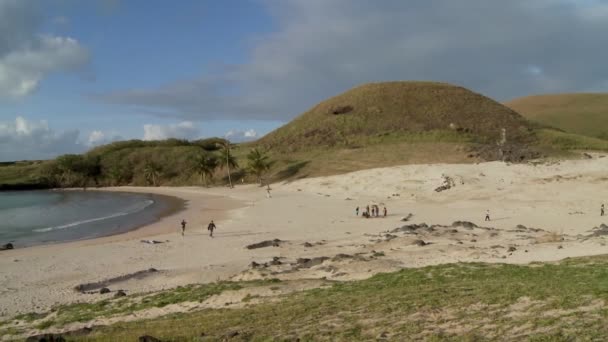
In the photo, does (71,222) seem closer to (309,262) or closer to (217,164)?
(309,262)

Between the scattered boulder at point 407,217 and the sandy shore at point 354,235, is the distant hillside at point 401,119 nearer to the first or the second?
the sandy shore at point 354,235

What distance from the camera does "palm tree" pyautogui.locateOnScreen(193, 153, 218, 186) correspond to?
90.4 meters

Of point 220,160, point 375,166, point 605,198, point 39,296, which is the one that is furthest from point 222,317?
point 220,160

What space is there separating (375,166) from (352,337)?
6058 cm

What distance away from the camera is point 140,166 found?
116 m

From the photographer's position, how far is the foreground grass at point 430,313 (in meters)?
8.38

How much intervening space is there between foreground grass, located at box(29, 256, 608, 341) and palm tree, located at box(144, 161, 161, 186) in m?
98.4

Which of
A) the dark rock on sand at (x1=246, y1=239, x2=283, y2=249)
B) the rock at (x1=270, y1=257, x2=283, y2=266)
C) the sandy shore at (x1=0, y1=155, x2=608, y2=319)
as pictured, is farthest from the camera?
the dark rock on sand at (x1=246, y1=239, x2=283, y2=249)

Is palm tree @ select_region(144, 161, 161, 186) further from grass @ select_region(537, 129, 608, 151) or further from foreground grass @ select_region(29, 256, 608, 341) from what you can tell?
foreground grass @ select_region(29, 256, 608, 341)

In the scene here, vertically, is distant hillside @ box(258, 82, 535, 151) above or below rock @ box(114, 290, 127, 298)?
above

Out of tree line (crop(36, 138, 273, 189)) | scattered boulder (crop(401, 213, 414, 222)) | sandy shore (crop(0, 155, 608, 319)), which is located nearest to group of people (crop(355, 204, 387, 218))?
sandy shore (crop(0, 155, 608, 319))

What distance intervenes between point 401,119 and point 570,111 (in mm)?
76725

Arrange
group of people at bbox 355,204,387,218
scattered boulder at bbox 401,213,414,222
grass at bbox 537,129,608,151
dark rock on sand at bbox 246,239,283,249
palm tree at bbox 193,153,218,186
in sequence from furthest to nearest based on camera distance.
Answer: palm tree at bbox 193,153,218,186 < grass at bbox 537,129,608,151 < group of people at bbox 355,204,387,218 < scattered boulder at bbox 401,213,414,222 < dark rock on sand at bbox 246,239,283,249

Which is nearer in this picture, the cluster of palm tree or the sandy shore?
the sandy shore
